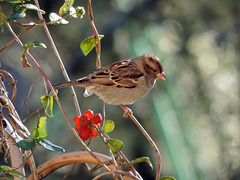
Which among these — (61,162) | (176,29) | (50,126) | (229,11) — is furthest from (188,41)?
(61,162)

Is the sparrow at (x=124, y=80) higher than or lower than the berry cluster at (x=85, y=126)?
lower

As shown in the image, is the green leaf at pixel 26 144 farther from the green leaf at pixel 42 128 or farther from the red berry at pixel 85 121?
the red berry at pixel 85 121

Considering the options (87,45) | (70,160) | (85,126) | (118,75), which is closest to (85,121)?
Answer: (85,126)

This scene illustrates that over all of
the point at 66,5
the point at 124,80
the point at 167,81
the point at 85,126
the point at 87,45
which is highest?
the point at 66,5

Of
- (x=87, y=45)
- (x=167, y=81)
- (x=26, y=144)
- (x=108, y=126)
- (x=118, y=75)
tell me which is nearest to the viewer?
(x=26, y=144)

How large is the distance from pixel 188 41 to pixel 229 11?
0.42 m

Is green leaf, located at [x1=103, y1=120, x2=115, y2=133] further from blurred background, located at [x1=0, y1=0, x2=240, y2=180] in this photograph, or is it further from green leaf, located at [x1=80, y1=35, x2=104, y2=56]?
blurred background, located at [x1=0, y1=0, x2=240, y2=180]

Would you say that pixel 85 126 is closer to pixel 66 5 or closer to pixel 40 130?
pixel 40 130

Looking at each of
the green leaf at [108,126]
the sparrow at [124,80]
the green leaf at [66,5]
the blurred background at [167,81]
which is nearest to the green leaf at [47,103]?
the green leaf at [108,126]

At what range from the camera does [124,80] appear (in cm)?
188

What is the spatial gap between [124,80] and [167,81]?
44.0 inches

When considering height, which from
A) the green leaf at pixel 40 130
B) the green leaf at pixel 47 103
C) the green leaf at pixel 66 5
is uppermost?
the green leaf at pixel 66 5

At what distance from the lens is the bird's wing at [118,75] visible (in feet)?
5.85

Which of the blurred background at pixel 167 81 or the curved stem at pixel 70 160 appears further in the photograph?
the blurred background at pixel 167 81
